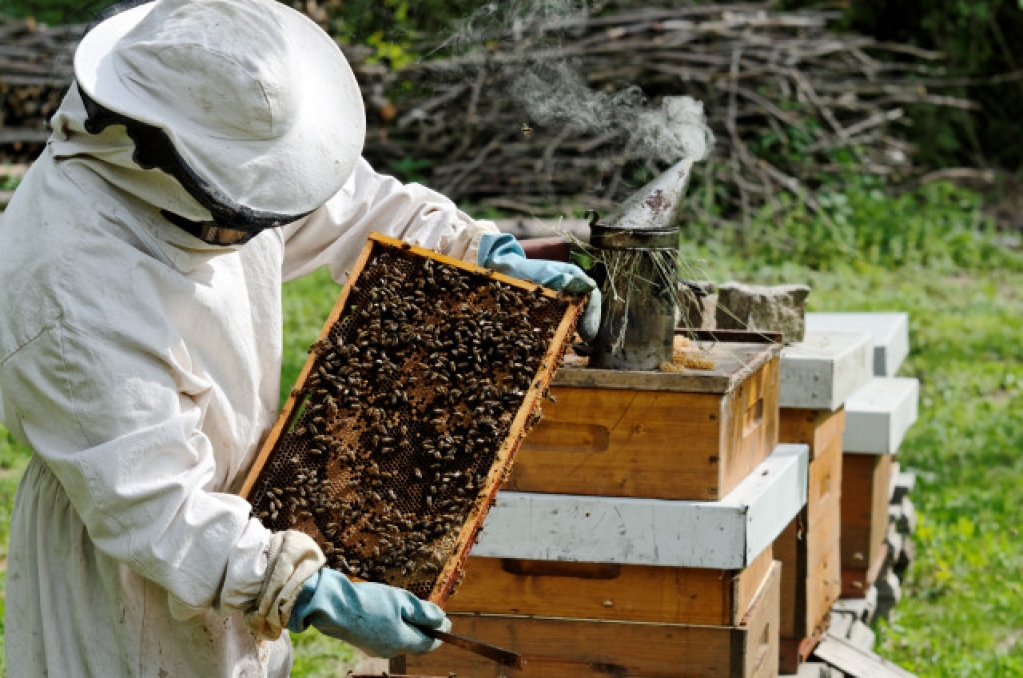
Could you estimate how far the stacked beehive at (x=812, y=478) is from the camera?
4.07 metres

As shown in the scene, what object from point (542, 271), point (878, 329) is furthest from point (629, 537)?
point (878, 329)

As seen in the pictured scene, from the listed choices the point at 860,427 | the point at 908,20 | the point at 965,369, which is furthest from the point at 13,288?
the point at 908,20

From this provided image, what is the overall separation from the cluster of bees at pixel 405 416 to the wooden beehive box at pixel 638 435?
452mm

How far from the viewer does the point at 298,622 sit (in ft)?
7.80

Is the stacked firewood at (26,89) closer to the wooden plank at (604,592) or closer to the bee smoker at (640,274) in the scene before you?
the wooden plank at (604,592)

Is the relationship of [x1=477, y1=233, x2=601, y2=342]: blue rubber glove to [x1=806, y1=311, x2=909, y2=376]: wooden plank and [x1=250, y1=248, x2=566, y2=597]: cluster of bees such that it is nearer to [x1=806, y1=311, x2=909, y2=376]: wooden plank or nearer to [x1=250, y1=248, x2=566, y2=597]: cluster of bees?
[x1=250, y1=248, x2=566, y2=597]: cluster of bees

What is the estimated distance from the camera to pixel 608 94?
10531mm

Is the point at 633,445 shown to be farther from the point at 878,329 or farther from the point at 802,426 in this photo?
the point at 878,329

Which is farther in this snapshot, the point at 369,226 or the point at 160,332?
the point at 369,226

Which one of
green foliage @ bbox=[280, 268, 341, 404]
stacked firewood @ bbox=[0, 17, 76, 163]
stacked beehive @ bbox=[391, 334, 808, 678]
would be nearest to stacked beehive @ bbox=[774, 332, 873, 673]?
stacked beehive @ bbox=[391, 334, 808, 678]

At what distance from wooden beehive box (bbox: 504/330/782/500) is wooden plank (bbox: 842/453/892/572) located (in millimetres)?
1622

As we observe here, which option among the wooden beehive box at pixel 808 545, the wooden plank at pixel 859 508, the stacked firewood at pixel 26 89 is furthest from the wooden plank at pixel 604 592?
the stacked firewood at pixel 26 89

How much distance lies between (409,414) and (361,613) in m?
0.50

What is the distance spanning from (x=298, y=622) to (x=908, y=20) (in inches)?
558
